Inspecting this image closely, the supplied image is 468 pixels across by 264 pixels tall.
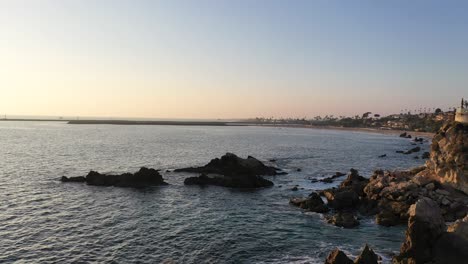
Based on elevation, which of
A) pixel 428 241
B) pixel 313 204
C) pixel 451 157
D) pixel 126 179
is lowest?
pixel 313 204

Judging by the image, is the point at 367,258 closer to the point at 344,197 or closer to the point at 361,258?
the point at 361,258

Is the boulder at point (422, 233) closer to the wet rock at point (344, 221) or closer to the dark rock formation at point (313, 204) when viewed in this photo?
the wet rock at point (344, 221)

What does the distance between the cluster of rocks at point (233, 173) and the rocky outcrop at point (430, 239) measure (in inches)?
1317

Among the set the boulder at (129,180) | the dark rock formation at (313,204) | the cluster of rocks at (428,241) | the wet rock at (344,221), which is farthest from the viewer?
the boulder at (129,180)

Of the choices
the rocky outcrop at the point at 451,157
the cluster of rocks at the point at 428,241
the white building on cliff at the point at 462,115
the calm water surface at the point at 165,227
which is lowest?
the calm water surface at the point at 165,227

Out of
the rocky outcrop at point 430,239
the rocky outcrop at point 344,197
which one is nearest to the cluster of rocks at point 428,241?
the rocky outcrop at point 430,239

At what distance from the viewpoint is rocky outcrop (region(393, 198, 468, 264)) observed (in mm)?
23203

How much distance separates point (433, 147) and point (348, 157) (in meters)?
52.6

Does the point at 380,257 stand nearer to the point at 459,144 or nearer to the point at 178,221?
the point at 178,221

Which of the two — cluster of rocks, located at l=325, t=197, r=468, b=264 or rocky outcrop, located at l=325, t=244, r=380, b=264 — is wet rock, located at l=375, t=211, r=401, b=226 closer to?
cluster of rocks, located at l=325, t=197, r=468, b=264

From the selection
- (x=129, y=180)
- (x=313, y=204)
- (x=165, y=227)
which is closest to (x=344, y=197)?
(x=313, y=204)

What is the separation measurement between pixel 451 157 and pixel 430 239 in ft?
83.6

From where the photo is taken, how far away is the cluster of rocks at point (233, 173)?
57000 mm

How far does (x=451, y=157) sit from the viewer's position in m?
44.9
